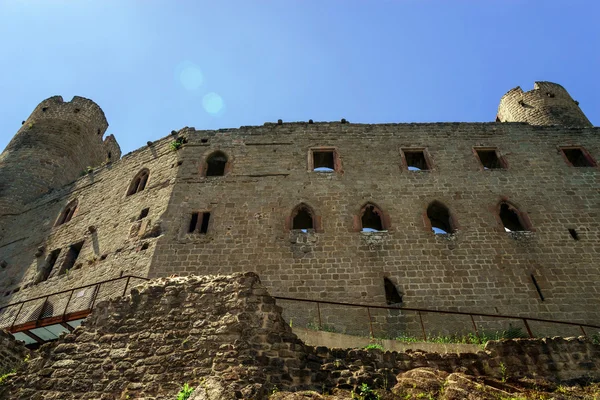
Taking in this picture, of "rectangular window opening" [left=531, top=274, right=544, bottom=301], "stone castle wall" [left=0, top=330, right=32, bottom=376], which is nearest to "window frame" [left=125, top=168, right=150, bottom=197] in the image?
"stone castle wall" [left=0, top=330, right=32, bottom=376]

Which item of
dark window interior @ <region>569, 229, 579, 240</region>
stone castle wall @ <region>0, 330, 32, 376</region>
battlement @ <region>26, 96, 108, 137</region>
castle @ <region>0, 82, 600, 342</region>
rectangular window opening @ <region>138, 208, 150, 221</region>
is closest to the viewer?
stone castle wall @ <region>0, 330, 32, 376</region>

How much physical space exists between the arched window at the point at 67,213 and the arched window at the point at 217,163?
19.3ft

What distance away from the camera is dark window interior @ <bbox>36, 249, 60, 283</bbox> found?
1421 cm

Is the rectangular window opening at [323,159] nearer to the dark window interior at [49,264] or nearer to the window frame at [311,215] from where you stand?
the window frame at [311,215]

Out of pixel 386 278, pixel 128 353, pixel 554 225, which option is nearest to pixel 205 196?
pixel 386 278

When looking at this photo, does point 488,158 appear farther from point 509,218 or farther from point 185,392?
point 185,392

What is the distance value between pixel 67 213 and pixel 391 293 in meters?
13.1

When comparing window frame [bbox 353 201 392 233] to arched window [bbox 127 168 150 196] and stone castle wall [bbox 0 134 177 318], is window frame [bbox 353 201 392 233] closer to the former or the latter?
stone castle wall [bbox 0 134 177 318]

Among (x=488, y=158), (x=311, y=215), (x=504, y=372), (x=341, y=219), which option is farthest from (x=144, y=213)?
(x=488, y=158)

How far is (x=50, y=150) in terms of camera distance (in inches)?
803

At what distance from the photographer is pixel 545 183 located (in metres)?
13.9

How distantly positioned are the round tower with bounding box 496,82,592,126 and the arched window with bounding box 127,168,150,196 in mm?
16991

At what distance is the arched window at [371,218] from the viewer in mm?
13012

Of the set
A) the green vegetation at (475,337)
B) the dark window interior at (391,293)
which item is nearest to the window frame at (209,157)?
the dark window interior at (391,293)
